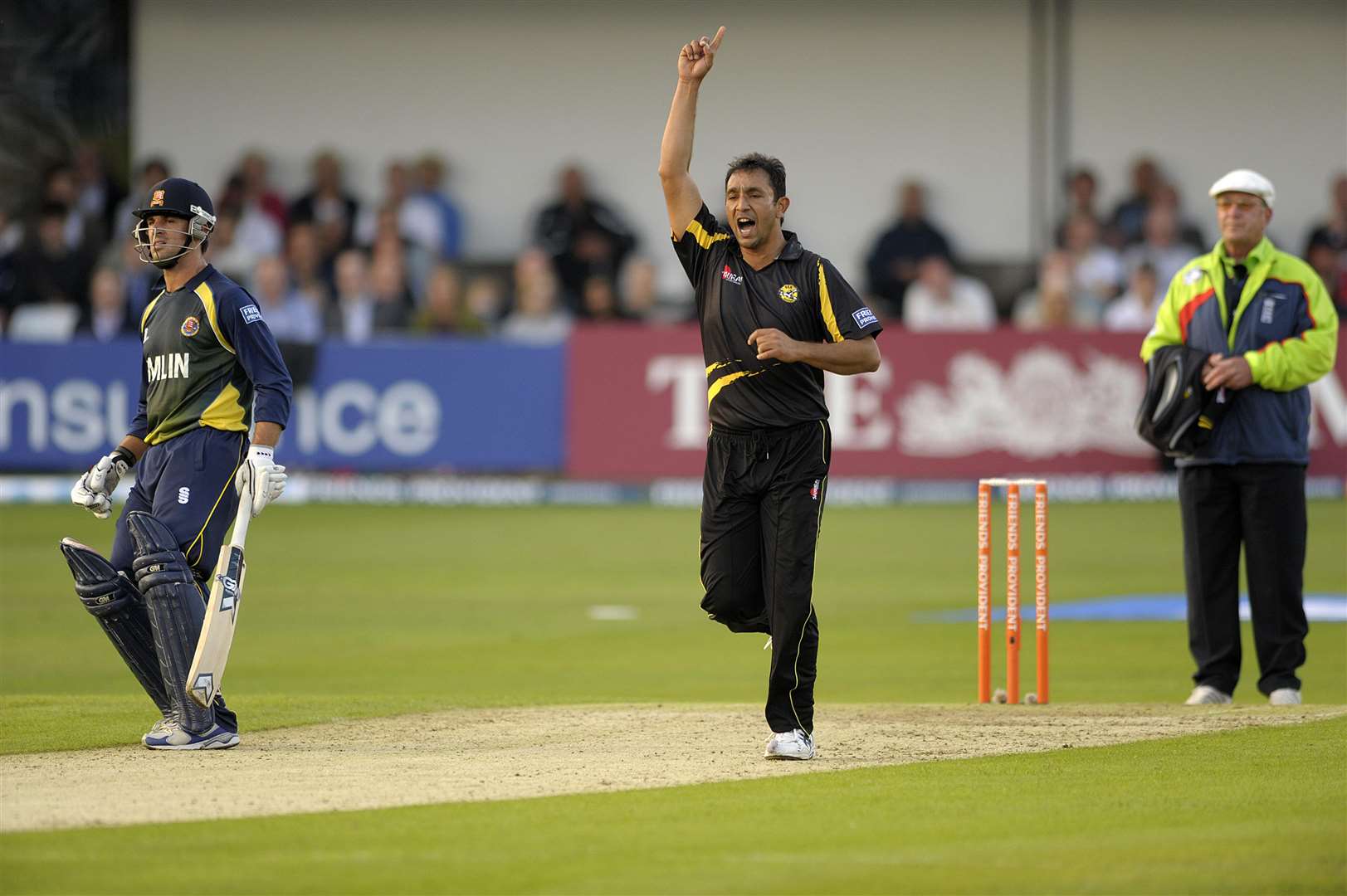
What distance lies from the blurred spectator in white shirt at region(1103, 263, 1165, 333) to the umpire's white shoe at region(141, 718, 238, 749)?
1425cm

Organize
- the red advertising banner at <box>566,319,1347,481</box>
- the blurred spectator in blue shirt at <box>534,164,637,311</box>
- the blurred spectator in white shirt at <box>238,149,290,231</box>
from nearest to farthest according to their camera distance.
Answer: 1. the red advertising banner at <box>566,319,1347,481</box>
2. the blurred spectator in blue shirt at <box>534,164,637,311</box>
3. the blurred spectator in white shirt at <box>238,149,290,231</box>

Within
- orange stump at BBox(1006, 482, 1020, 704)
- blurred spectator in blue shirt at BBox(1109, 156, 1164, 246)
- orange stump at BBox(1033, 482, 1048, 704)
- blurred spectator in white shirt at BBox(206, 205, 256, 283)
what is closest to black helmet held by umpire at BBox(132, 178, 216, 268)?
orange stump at BBox(1006, 482, 1020, 704)

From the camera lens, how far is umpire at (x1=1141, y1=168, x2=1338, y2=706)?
9680mm

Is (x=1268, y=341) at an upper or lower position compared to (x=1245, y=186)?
lower

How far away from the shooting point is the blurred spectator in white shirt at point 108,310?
67.8ft

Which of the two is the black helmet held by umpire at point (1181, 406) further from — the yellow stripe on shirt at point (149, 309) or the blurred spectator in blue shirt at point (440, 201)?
the blurred spectator in blue shirt at point (440, 201)

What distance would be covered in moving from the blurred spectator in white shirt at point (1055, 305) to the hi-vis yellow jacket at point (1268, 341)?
1040 centimetres

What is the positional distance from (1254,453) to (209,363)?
4.87 meters

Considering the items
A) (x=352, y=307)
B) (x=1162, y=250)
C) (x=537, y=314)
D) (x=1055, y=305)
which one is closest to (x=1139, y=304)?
(x=1055, y=305)

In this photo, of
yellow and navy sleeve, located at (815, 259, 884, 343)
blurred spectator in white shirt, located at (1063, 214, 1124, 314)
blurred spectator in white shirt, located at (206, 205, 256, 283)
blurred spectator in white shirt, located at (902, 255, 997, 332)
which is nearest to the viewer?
yellow and navy sleeve, located at (815, 259, 884, 343)

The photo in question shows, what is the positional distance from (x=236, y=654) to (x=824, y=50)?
16.3m

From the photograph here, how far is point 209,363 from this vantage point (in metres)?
8.02

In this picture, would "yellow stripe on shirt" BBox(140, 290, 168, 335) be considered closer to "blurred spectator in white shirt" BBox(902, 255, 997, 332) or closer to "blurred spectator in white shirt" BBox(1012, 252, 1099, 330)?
"blurred spectator in white shirt" BBox(1012, 252, 1099, 330)

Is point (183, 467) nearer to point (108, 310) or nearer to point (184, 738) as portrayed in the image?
point (184, 738)
